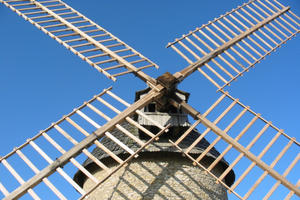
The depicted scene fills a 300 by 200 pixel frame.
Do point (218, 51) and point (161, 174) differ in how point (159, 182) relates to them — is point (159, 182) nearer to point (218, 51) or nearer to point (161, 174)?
point (161, 174)

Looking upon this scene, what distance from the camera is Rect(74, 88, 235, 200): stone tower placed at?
23.3 feet

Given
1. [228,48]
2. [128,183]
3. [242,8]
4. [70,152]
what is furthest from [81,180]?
[242,8]

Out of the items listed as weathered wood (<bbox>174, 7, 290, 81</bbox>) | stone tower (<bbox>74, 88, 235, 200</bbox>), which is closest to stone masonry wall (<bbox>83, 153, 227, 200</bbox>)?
stone tower (<bbox>74, 88, 235, 200</bbox>)

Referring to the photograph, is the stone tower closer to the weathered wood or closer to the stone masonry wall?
the stone masonry wall

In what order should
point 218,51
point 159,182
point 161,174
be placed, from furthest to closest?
point 218,51
point 161,174
point 159,182

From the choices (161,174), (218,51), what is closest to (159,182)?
(161,174)

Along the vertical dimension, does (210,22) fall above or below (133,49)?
above

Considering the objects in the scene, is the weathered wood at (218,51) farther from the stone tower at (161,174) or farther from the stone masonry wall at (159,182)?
the stone masonry wall at (159,182)

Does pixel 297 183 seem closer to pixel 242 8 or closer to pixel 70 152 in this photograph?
pixel 70 152

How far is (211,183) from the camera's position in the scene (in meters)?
7.62

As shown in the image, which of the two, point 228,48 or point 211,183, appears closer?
point 211,183

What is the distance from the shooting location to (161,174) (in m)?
7.29

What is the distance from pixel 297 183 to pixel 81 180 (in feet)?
15.2

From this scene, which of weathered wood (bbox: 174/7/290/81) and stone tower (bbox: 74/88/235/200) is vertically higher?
weathered wood (bbox: 174/7/290/81)
